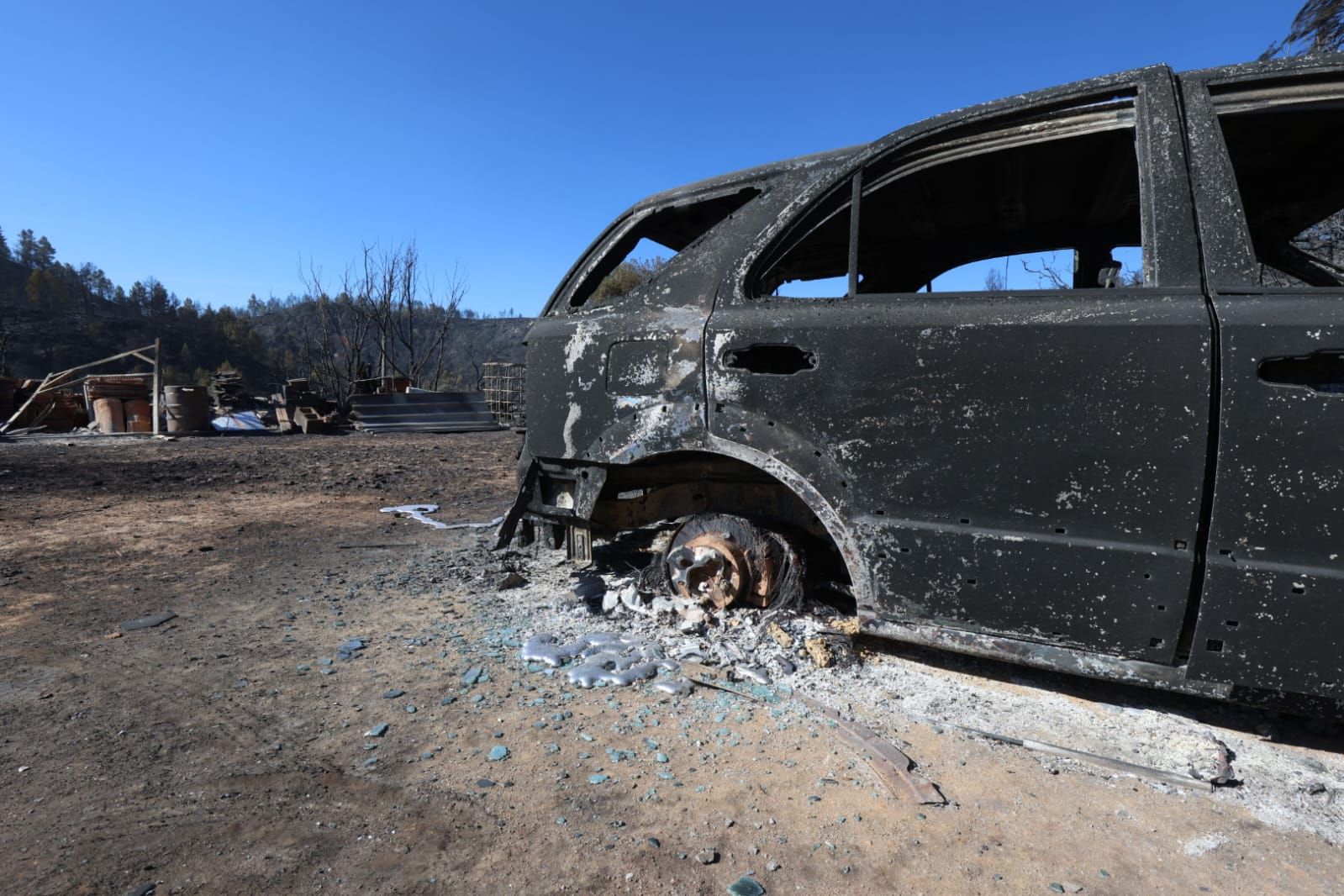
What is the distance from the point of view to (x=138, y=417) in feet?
50.3

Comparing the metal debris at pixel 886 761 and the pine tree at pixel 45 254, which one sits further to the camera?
the pine tree at pixel 45 254

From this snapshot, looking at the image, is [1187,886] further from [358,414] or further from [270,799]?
[358,414]

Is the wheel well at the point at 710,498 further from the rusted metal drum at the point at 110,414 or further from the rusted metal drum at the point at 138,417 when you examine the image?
the rusted metal drum at the point at 110,414

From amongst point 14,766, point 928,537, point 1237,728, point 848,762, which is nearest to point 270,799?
point 14,766

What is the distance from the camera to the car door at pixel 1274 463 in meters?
1.80

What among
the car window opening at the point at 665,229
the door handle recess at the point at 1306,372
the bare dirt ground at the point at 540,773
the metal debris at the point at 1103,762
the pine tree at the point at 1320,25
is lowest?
the bare dirt ground at the point at 540,773

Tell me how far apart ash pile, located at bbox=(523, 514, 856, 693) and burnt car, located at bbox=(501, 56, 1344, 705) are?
3 centimetres

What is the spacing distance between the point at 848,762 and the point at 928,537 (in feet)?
2.45

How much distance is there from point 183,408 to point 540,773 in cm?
1653

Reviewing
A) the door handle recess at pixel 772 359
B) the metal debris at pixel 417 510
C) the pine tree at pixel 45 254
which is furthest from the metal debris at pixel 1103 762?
the pine tree at pixel 45 254

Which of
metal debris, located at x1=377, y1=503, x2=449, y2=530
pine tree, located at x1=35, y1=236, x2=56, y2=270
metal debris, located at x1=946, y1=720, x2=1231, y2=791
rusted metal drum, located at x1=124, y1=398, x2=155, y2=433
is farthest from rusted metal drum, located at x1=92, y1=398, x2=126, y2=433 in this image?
pine tree, located at x1=35, y1=236, x2=56, y2=270

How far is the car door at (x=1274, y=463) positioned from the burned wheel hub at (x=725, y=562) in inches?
58.8

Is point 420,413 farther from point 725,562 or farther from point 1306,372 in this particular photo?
point 1306,372

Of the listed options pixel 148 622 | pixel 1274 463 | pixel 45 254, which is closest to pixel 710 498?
pixel 1274 463
